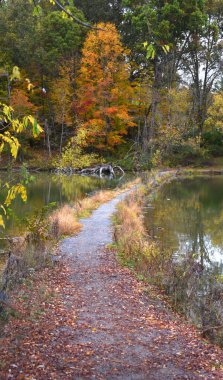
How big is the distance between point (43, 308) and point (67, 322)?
0.61 meters

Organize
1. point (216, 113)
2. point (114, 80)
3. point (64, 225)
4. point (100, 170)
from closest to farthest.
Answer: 1. point (64, 225)
2. point (100, 170)
3. point (114, 80)
4. point (216, 113)

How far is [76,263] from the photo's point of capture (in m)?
10.2

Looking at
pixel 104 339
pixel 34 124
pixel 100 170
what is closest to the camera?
pixel 34 124

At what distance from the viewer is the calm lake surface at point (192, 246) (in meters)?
7.57

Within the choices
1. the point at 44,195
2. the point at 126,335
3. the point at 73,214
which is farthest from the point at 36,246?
the point at 44,195

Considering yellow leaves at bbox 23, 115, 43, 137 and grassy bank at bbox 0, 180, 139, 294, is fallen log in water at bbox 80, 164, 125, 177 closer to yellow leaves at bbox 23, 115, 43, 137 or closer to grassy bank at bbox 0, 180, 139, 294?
grassy bank at bbox 0, 180, 139, 294

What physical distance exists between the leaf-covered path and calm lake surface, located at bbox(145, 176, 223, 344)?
16.6 inches

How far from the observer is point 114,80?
1640 inches

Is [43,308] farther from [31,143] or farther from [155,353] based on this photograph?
[31,143]

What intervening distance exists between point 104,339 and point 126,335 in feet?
1.20

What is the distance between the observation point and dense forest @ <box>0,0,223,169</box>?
132ft

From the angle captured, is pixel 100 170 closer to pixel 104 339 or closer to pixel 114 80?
pixel 114 80

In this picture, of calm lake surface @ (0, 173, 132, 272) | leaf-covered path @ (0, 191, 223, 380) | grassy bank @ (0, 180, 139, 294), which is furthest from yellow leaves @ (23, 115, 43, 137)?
calm lake surface @ (0, 173, 132, 272)

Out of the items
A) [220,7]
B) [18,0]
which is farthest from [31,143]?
[220,7]
